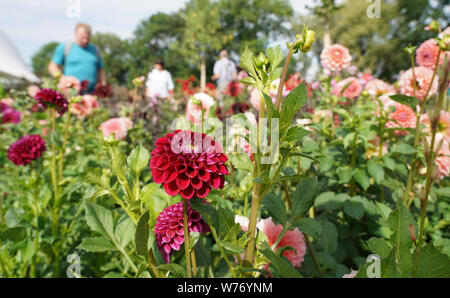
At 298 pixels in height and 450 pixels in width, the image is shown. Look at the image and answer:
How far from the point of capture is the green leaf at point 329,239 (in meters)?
0.96

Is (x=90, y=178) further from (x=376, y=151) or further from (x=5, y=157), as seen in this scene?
(x=5, y=157)

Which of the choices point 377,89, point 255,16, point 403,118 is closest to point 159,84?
point 377,89

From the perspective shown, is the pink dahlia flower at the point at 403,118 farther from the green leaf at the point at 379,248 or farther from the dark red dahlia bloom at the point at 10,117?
the dark red dahlia bloom at the point at 10,117

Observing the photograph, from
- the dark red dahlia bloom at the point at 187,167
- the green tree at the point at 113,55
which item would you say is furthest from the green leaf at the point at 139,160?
the green tree at the point at 113,55

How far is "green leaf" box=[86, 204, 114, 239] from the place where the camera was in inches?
29.3

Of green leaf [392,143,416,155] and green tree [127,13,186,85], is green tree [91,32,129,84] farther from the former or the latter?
green leaf [392,143,416,155]

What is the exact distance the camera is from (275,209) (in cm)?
66

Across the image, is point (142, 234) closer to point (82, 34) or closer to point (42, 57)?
point (82, 34)

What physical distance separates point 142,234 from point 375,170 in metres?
0.89

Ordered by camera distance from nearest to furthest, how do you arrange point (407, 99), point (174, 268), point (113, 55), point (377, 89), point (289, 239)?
1. point (174, 268)
2. point (289, 239)
3. point (407, 99)
4. point (377, 89)
5. point (113, 55)

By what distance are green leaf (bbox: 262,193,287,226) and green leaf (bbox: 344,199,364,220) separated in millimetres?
478

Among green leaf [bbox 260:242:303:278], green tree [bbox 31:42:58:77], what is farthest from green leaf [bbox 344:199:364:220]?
green tree [bbox 31:42:58:77]

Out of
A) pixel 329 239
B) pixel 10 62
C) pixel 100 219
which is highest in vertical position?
pixel 10 62
